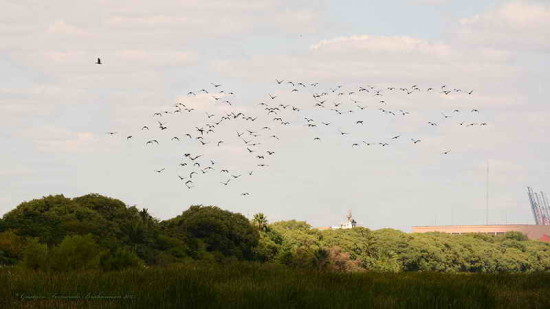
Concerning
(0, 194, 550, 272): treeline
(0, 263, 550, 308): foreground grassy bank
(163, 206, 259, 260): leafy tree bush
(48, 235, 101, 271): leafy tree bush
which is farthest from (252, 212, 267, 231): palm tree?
(0, 263, 550, 308): foreground grassy bank

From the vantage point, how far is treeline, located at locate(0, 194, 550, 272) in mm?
72244

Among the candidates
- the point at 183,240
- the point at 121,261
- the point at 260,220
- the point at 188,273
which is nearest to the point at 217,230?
the point at 183,240

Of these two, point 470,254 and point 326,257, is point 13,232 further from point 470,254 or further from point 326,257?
point 470,254

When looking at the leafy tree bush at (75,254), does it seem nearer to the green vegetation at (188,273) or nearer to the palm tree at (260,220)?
the green vegetation at (188,273)

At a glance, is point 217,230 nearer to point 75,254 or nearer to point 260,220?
point 260,220

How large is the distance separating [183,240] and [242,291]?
8217cm

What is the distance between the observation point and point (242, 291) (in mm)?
19359

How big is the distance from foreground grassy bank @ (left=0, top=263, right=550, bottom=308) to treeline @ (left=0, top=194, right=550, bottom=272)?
Answer: 15.4 meters

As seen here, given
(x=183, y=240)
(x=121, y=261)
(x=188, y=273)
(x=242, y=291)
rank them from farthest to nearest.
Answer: (x=183, y=240), (x=121, y=261), (x=188, y=273), (x=242, y=291)

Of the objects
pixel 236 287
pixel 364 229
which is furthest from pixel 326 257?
pixel 236 287

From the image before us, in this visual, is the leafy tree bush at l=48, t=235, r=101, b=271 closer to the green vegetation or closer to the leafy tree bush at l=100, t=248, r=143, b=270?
the green vegetation

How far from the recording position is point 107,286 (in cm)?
1944

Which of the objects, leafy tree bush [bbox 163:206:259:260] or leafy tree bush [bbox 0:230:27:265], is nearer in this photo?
leafy tree bush [bbox 0:230:27:265]

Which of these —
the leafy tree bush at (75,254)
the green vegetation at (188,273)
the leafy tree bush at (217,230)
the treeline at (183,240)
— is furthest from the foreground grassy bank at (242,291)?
the leafy tree bush at (217,230)
